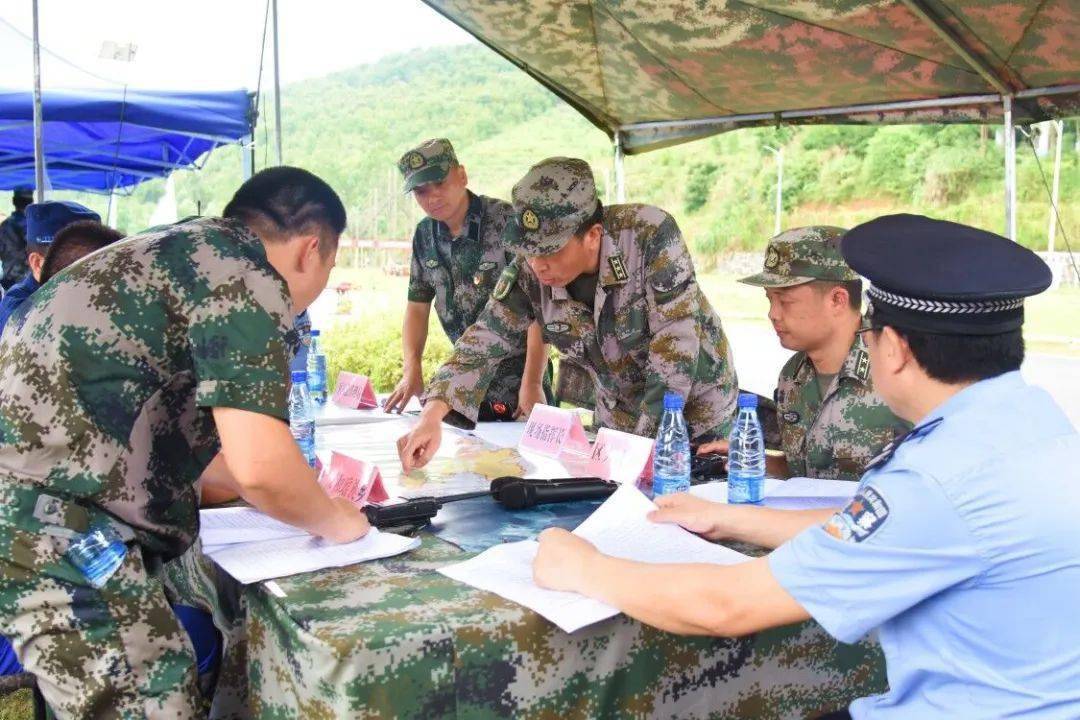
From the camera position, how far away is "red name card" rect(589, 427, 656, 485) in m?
2.10

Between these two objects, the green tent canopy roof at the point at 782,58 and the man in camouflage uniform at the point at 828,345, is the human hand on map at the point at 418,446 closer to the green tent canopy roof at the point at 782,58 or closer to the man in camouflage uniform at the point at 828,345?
the man in camouflage uniform at the point at 828,345

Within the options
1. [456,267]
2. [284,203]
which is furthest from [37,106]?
[284,203]

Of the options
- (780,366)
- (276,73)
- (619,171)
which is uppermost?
(276,73)

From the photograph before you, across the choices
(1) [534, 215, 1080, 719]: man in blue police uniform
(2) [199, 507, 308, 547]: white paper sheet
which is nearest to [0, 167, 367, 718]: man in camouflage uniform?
(2) [199, 507, 308, 547]: white paper sheet

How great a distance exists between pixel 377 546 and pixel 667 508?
21.2 inches

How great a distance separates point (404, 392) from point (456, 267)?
28.4 inches

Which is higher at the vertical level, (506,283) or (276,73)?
(276,73)

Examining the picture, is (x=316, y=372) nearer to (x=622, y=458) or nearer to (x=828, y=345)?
(x=622, y=458)

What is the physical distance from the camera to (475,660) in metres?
1.25

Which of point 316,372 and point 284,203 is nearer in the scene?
point 284,203

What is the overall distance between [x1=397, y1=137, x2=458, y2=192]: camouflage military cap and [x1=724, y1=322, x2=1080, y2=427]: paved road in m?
5.79

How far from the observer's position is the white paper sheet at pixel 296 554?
4.76ft

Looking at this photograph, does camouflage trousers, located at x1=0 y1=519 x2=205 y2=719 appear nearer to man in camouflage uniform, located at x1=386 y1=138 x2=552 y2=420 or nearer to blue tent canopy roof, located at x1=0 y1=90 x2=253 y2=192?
man in camouflage uniform, located at x1=386 y1=138 x2=552 y2=420

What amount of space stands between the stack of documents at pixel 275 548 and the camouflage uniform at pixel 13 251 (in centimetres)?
393
